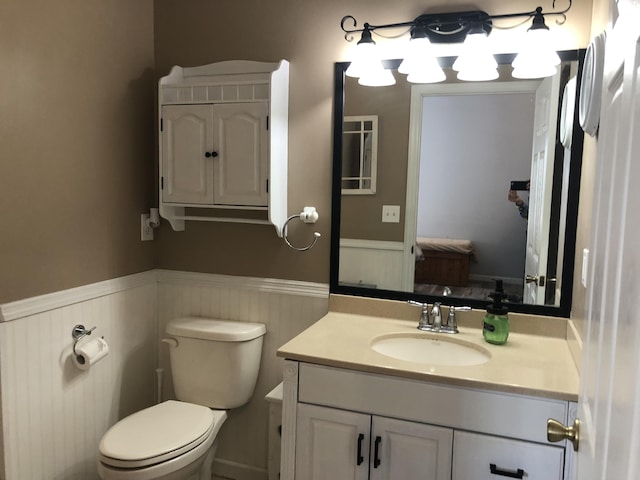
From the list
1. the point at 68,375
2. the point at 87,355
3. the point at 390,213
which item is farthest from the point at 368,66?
the point at 68,375

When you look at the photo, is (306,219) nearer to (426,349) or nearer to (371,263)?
(371,263)

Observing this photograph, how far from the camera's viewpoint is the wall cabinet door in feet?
6.85

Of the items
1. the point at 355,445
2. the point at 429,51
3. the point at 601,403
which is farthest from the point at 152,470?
the point at 429,51

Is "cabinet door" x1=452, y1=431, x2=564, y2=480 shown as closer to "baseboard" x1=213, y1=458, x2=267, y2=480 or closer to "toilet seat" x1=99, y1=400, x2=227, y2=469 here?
"toilet seat" x1=99, y1=400, x2=227, y2=469

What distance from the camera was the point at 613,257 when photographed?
0.76 meters

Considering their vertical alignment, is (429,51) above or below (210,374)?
above

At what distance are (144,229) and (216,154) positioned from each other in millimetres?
523

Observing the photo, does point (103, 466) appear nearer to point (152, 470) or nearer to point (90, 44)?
point (152, 470)

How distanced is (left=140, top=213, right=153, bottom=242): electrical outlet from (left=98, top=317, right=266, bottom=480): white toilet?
41cm

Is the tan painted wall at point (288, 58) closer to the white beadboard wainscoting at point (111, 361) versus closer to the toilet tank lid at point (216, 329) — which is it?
the white beadboard wainscoting at point (111, 361)

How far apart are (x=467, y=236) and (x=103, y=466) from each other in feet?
5.00

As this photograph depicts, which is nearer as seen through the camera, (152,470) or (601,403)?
(601,403)

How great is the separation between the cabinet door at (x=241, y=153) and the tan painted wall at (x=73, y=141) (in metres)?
0.41

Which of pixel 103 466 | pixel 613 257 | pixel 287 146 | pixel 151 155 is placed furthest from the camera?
pixel 151 155
